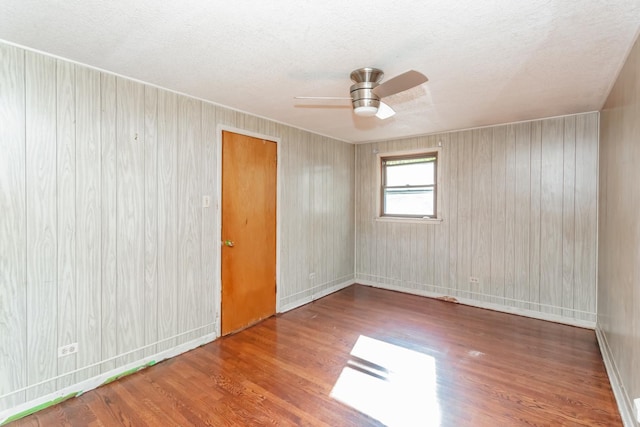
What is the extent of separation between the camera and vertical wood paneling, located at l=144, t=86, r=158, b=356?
268 centimetres

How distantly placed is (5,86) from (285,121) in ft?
8.18

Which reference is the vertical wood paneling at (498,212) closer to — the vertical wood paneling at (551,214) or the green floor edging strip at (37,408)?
the vertical wood paneling at (551,214)

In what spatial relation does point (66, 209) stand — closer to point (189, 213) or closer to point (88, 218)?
point (88, 218)

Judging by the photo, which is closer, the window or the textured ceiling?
the textured ceiling

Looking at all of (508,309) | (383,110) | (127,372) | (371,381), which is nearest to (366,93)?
(383,110)

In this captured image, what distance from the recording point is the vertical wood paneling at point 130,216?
2520 millimetres

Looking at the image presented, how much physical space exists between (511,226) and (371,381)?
2.81 meters

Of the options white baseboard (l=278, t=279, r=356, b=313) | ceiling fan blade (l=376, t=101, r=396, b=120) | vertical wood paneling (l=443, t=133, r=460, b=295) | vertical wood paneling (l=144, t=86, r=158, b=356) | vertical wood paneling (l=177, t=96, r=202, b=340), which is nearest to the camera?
ceiling fan blade (l=376, t=101, r=396, b=120)

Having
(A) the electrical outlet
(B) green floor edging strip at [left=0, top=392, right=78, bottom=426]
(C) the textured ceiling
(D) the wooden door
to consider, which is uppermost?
(C) the textured ceiling

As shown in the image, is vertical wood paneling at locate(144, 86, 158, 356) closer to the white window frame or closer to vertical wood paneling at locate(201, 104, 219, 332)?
vertical wood paneling at locate(201, 104, 219, 332)

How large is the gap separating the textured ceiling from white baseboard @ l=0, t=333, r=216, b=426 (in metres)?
2.36

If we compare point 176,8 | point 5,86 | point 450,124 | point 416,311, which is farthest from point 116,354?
point 450,124

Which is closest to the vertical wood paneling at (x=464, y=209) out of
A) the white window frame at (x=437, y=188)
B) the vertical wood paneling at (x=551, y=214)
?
the white window frame at (x=437, y=188)

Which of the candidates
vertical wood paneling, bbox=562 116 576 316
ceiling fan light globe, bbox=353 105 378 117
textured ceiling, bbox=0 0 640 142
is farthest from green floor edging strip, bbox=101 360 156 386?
vertical wood paneling, bbox=562 116 576 316
